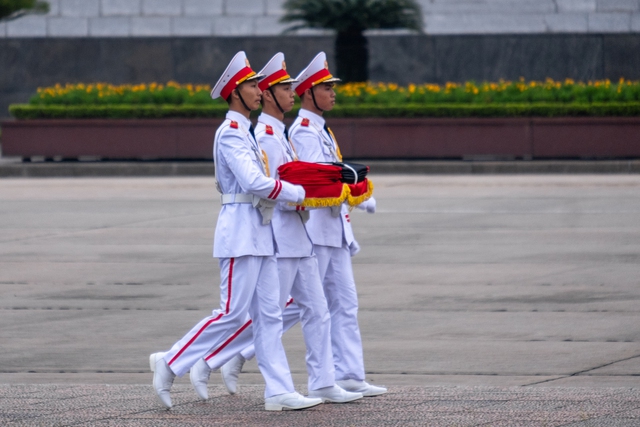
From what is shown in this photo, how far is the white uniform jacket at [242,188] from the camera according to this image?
592 cm

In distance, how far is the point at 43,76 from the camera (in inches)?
1262

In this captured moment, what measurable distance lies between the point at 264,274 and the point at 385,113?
18.1m

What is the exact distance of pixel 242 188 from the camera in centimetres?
602

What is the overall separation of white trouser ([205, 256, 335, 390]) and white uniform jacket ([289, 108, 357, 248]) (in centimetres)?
24

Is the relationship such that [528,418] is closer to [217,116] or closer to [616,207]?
[616,207]

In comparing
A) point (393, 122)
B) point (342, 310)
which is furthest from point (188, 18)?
point (342, 310)

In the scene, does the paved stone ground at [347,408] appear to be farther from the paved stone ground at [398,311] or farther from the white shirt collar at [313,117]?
the white shirt collar at [313,117]

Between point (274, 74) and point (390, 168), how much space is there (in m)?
16.7

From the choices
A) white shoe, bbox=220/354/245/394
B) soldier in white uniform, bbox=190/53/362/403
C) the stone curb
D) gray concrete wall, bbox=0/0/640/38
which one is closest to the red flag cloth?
soldier in white uniform, bbox=190/53/362/403

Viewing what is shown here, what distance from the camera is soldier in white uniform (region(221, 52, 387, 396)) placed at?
639cm

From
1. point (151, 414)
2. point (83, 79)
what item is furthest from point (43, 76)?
point (151, 414)

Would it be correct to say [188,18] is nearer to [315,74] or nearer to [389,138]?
[389,138]

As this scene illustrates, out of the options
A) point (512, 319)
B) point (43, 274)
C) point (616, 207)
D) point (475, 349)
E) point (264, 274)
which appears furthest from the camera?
point (616, 207)

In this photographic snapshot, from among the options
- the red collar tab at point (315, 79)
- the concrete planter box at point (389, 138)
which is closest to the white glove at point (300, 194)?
the red collar tab at point (315, 79)
